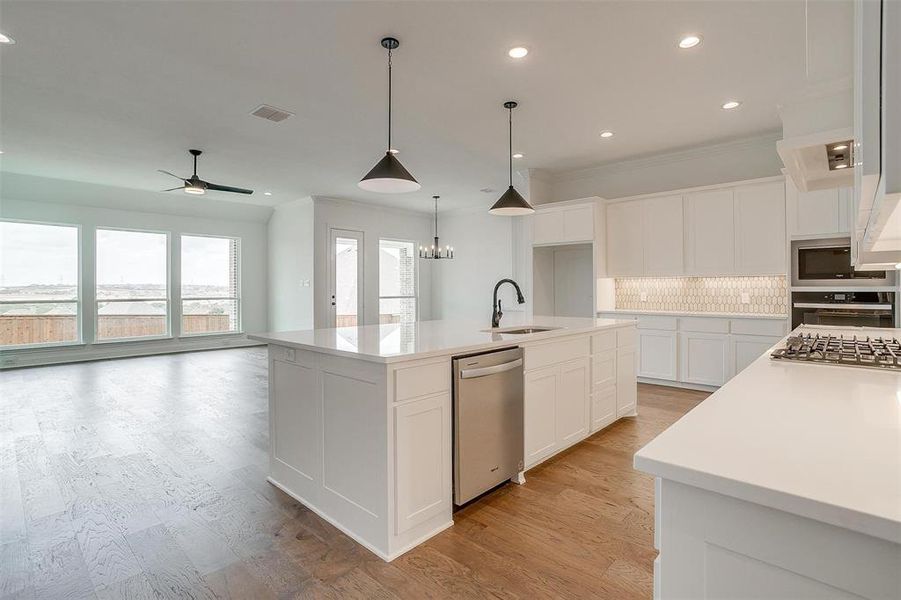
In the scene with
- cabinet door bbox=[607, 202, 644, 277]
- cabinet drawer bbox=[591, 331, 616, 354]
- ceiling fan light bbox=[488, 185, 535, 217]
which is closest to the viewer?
cabinet drawer bbox=[591, 331, 616, 354]

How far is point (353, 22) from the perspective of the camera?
2781 millimetres

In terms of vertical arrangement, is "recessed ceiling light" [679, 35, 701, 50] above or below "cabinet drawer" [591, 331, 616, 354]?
above

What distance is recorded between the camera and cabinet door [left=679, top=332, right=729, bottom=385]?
4.94 meters

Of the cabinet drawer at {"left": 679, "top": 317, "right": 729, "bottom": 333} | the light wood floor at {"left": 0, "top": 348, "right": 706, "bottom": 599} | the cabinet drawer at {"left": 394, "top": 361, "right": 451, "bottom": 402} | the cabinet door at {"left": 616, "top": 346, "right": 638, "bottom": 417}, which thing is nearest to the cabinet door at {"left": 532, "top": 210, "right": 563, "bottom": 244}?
the cabinet drawer at {"left": 679, "top": 317, "right": 729, "bottom": 333}

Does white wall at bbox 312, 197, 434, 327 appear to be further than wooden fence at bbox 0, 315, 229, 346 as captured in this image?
Yes

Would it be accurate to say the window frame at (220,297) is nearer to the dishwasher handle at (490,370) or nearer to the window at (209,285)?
the window at (209,285)

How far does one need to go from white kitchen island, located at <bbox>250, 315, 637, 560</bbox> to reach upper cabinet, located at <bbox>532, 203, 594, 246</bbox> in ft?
9.99

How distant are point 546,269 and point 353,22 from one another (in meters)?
4.58

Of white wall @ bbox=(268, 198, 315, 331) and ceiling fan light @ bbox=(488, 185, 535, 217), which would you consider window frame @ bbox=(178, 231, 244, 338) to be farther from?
ceiling fan light @ bbox=(488, 185, 535, 217)

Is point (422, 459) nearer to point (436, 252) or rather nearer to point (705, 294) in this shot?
point (705, 294)

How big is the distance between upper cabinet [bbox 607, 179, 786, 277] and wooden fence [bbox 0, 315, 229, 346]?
7.79 metres

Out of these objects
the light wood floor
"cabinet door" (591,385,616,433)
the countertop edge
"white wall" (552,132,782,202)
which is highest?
"white wall" (552,132,782,202)

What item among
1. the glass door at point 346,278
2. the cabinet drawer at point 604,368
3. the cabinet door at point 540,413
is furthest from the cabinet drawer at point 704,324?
the glass door at point 346,278

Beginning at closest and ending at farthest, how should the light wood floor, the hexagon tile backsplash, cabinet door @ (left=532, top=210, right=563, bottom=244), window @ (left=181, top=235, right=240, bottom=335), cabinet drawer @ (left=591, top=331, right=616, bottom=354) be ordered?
the light wood floor < cabinet drawer @ (left=591, top=331, right=616, bottom=354) < the hexagon tile backsplash < cabinet door @ (left=532, top=210, right=563, bottom=244) < window @ (left=181, top=235, right=240, bottom=335)
